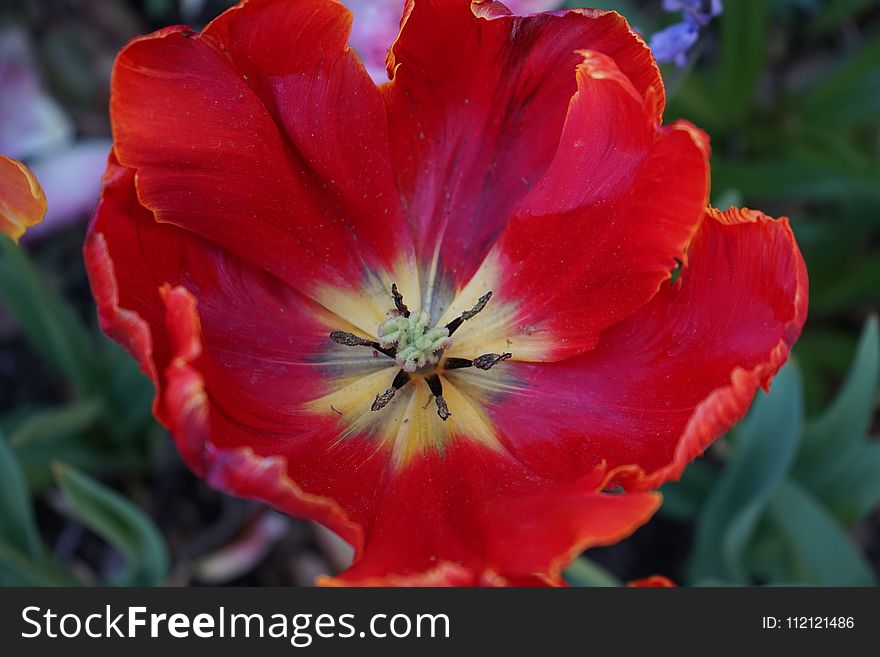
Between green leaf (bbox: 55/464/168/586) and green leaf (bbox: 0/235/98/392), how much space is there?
0.33 metres

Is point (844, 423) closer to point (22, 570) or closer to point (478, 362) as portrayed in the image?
point (478, 362)

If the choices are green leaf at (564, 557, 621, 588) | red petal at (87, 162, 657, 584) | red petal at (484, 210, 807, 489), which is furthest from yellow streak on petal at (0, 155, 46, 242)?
green leaf at (564, 557, 621, 588)

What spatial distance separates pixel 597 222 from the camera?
1.27 metres

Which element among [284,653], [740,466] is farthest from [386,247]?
[740,466]

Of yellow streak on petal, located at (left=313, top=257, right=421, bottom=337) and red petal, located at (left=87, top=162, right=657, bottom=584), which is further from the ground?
yellow streak on petal, located at (left=313, top=257, right=421, bottom=337)

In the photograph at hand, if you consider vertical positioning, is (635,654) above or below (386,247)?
below

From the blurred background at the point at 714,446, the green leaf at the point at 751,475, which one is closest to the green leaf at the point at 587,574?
the blurred background at the point at 714,446

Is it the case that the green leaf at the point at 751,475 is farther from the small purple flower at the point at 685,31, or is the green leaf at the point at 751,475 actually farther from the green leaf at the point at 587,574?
the small purple flower at the point at 685,31

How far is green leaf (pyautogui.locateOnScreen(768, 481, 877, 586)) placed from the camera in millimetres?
1639

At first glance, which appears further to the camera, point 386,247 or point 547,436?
point 386,247

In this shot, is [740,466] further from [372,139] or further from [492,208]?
[372,139]

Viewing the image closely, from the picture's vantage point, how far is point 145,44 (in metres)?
1.09

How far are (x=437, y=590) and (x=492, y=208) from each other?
1.76ft

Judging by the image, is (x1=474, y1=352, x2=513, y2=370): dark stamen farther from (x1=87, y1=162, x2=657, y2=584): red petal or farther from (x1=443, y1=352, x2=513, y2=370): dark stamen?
(x1=87, y1=162, x2=657, y2=584): red petal
